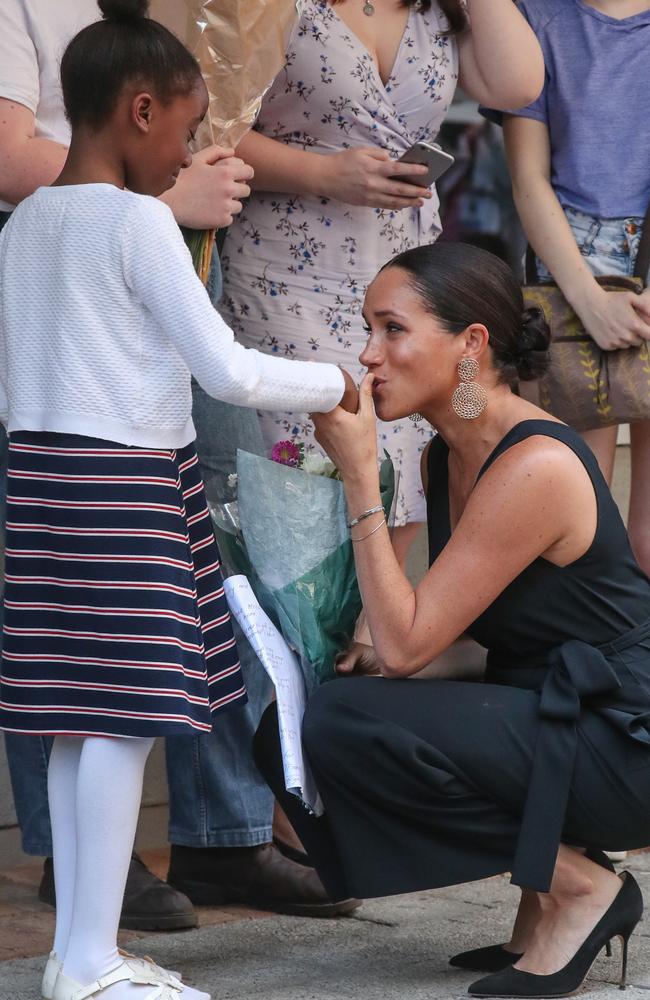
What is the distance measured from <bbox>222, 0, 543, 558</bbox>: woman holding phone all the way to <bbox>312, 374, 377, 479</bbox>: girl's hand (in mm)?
624

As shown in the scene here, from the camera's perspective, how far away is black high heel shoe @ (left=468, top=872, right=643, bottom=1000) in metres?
2.48

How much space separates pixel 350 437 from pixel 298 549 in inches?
9.9

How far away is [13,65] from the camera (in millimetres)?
2629

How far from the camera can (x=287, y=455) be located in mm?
2766

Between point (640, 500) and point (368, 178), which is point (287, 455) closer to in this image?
point (368, 178)

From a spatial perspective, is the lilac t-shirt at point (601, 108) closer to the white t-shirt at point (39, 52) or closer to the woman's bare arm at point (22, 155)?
the white t-shirt at point (39, 52)

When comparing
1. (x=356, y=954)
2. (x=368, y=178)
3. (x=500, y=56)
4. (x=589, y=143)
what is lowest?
(x=356, y=954)

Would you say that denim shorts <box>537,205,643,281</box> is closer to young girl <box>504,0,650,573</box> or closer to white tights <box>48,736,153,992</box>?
young girl <box>504,0,650,573</box>

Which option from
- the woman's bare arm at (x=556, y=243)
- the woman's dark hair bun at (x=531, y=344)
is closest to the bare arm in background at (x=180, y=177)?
the woman's dark hair bun at (x=531, y=344)

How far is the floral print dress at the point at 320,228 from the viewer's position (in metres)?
3.18

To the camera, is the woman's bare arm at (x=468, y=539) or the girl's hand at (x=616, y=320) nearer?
the woman's bare arm at (x=468, y=539)

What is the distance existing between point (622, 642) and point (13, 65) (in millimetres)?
1511

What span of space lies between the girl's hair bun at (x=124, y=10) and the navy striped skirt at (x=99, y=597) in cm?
71

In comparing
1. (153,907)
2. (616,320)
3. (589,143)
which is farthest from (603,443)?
(153,907)
